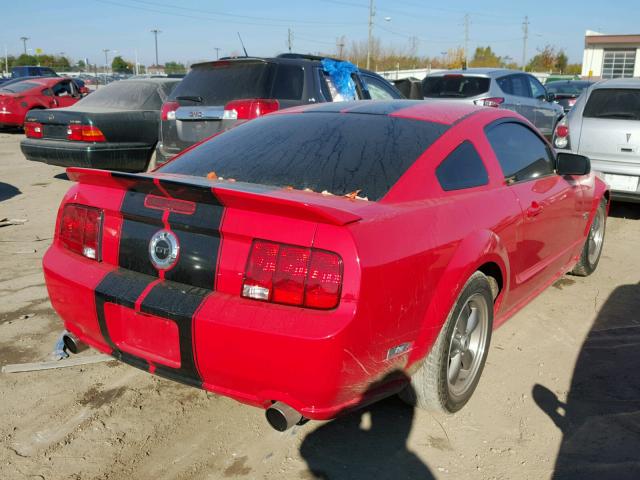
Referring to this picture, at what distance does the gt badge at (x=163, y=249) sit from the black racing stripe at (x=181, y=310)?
86 mm

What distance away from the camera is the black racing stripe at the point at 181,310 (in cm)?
248

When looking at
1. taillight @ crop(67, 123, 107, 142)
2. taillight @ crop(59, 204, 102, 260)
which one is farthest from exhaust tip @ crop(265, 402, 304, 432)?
taillight @ crop(67, 123, 107, 142)

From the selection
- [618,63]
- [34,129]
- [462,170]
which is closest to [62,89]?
[34,129]

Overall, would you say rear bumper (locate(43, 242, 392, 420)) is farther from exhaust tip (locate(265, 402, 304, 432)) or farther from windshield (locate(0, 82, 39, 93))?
windshield (locate(0, 82, 39, 93))

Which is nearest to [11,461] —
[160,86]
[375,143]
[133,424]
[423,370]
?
[133,424]

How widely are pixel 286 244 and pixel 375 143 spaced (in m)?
1.07

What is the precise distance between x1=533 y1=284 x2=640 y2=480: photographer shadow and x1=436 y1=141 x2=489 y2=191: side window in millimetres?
1187

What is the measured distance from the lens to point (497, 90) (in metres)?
11.6

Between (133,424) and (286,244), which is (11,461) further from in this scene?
(286,244)

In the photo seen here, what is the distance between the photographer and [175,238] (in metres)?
2.59

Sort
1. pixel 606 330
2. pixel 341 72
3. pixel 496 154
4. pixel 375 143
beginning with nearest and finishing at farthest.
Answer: pixel 375 143 → pixel 496 154 → pixel 606 330 → pixel 341 72

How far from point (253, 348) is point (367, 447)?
0.86 meters

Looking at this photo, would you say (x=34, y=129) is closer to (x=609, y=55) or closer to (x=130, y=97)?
(x=130, y=97)

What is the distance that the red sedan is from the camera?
16.8 metres
